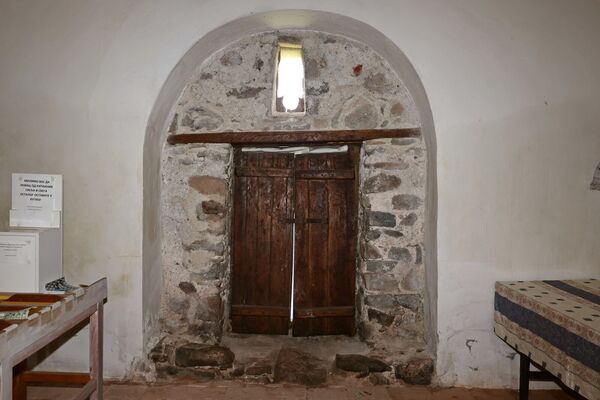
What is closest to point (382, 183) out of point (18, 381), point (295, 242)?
point (295, 242)

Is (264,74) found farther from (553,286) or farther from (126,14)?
(553,286)

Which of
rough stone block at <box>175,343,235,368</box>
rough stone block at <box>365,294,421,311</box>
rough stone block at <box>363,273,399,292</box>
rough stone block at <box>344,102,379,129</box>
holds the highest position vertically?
rough stone block at <box>344,102,379,129</box>

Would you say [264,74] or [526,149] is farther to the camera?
[264,74]

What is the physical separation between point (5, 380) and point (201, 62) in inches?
81.9

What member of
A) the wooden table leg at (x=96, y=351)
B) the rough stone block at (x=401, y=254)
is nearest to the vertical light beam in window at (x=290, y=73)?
the rough stone block at (x=401, y=254)

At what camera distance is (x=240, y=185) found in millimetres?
3004

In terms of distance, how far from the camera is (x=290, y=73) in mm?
2584

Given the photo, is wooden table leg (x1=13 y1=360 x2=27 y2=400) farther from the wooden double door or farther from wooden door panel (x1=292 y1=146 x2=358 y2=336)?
wooden door panel (x1=292 y1=146 x2=358 y2=336)

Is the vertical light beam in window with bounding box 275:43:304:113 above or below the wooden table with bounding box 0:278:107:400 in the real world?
above

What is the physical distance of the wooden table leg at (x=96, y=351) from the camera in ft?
6.56

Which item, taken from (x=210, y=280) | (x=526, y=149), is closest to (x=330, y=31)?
(x=526, y=149)

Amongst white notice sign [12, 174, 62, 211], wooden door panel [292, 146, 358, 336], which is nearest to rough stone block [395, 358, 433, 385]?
wooden door panel [292, 146, 358, 336]

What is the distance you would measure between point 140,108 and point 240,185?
0.87 metres

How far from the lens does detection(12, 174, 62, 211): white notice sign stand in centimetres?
238
